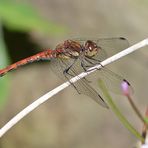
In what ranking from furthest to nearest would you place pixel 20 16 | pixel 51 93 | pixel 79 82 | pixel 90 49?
pixel 20 16 < pixel 90 49 < pixel 79 82 < pixel 51 93

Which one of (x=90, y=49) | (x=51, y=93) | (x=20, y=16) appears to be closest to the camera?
(x=51, y=93)

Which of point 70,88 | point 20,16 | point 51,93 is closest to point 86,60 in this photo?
point 51,93

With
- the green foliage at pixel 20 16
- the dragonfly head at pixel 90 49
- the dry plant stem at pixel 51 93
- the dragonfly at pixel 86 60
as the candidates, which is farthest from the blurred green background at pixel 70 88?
the dry plant stem at pixel 51 93

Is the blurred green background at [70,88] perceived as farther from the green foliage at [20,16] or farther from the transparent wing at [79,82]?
the transparent wing at [79,82]

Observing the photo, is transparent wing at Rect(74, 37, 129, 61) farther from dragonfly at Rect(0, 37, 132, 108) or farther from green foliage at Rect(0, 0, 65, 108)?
green foliage at Rect(0, 0, 65, 108)

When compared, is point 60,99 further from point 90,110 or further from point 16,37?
point 16,37

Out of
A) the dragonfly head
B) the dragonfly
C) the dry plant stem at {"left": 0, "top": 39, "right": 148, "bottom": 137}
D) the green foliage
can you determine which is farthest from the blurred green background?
the dry plant stem at {"left": 0, "top": 39, "right": 148, "bottom": 137}

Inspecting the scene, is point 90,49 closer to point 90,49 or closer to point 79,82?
point 90,49
